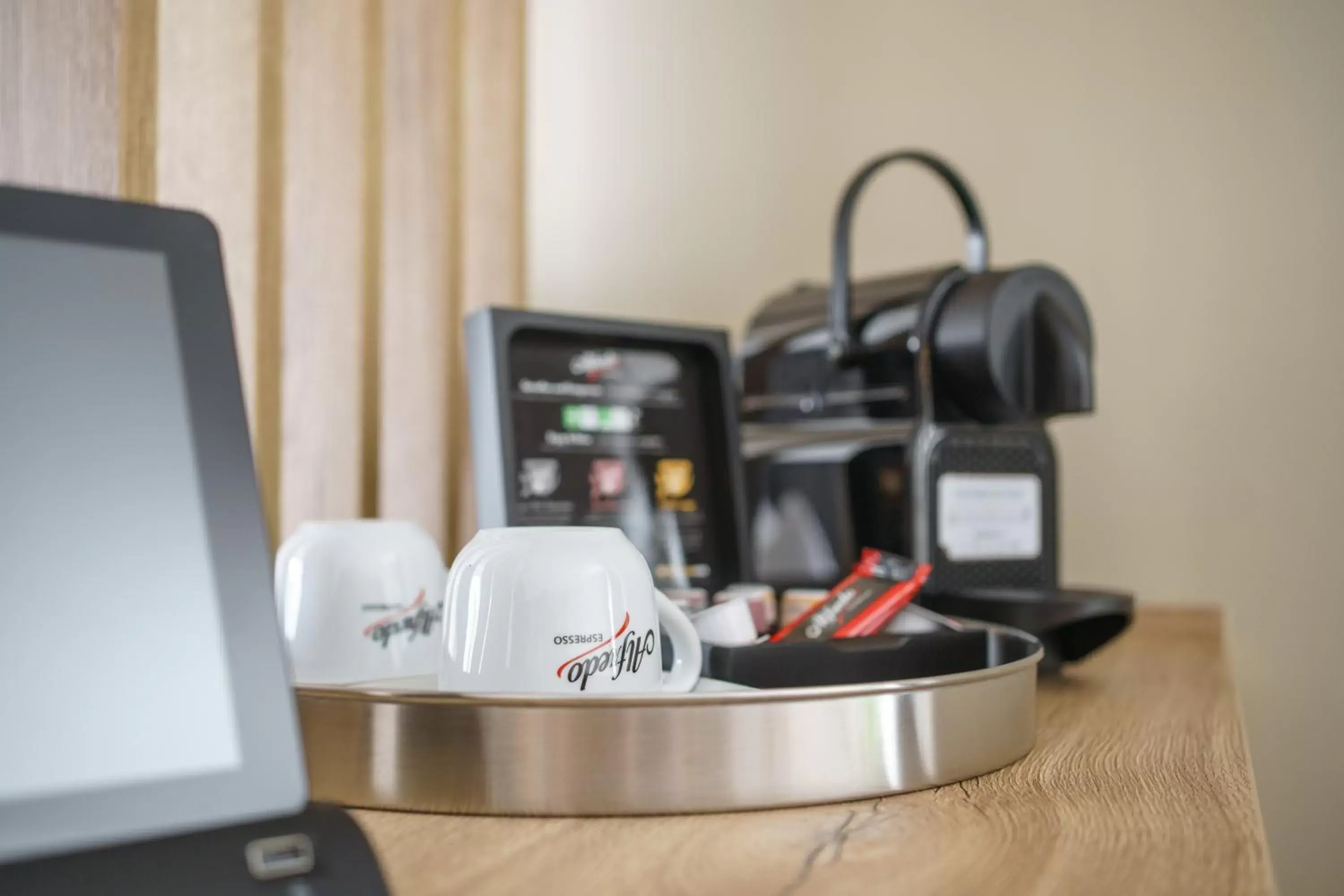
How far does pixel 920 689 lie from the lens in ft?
1.57

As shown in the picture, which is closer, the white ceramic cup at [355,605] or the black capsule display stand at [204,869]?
the black capsule display stand at [204,869]

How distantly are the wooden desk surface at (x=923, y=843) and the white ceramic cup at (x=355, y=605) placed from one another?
0.43 ft

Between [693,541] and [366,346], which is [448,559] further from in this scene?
[693,541]

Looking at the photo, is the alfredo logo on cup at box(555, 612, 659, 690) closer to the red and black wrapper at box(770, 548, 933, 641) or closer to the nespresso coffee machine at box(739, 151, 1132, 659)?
the red and black wrapper at box(770, 548, 933, 641)

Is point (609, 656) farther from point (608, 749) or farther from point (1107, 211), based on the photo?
point (1107, 211)

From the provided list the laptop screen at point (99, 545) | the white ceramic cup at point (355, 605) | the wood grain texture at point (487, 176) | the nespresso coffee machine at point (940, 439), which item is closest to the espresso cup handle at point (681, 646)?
the white ceramic cup at point (355, 605)

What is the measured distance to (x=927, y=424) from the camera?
2.89 feet

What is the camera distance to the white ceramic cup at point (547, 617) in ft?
1.56

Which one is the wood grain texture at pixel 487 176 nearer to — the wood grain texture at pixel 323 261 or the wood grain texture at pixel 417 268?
the wood grain texture at pixel 417 268

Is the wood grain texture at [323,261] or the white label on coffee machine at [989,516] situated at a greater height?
the wood grain texture at [323,261]

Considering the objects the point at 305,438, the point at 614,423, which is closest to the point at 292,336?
the point at 305,438

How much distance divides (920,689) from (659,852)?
0.46ft

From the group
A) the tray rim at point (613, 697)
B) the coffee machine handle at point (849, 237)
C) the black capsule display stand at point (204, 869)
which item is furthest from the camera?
the coffee machine handle at point (849, 237)

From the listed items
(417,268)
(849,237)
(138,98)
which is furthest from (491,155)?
(138,98)
